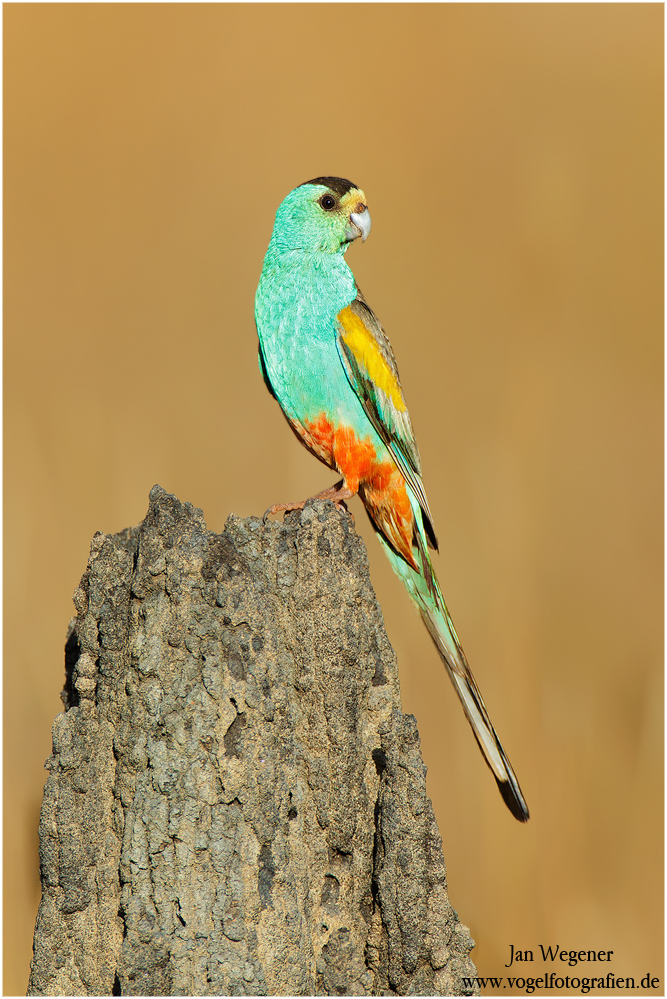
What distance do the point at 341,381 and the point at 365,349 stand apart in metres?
0.18

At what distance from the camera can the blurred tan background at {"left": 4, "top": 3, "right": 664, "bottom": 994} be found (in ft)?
15.1

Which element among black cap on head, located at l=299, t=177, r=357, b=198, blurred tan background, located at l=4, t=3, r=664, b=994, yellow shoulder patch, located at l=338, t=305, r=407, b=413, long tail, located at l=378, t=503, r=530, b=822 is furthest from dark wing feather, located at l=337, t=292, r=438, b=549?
blurred tan background, located at l=4, t=3, r=664, b=994

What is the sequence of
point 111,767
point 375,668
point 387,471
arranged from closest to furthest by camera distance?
point 111,767 < point 375,668 < point 387,471

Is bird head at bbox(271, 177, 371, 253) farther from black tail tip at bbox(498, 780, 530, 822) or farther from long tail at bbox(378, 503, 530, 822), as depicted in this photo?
black tail tip at bbox(498, 780, 530, 822)

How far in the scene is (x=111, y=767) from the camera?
2361 millimetres

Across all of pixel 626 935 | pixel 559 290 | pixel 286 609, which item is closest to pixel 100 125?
pixel 559 290

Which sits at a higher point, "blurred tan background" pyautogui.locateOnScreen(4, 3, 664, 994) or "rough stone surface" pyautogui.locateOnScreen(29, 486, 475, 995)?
"blurred tan background" pyautogui.locateOnScreen(4, 3, 664, 994)

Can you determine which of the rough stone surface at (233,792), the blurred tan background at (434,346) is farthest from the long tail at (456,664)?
the rough stone surface at (233,792)

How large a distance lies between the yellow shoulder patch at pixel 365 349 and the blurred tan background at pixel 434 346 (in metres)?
1.20

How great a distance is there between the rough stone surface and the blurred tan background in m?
2.00

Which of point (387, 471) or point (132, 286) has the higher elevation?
point (132, 286)

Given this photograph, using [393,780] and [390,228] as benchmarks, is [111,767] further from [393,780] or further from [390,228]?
[390,228]

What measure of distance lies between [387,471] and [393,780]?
1997mm

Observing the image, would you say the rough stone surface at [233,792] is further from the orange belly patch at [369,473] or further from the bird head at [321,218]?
the bird head at [321,218]
